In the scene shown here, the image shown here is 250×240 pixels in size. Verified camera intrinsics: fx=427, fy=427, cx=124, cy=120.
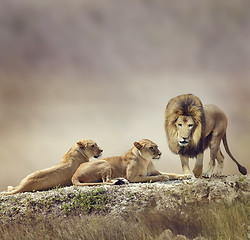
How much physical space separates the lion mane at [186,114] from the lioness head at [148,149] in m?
0.81

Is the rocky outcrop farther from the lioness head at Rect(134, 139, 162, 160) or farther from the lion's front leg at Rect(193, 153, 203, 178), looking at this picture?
the lion's front leg at Rect(193, 153, 203, 178)

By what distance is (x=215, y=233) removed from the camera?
23.7ft

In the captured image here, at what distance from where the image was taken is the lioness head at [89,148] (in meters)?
10.4

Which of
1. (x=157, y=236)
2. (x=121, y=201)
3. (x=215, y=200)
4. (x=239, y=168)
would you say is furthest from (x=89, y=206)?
(x=239, y=168)

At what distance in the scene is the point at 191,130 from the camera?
10641mm

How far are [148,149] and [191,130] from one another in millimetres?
1258

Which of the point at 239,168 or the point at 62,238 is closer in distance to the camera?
the point at 62,238

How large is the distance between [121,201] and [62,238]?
154 cm

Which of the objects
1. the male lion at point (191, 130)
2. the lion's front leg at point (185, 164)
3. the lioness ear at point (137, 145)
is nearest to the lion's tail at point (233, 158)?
the male lion at point (191, 130)

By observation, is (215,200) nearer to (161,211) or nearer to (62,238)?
(161,211)

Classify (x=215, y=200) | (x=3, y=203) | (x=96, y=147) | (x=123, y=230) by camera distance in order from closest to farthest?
(x=123, y=230) → (x=215, y=200) → (x=3, y=203) → (x=96, y=147)

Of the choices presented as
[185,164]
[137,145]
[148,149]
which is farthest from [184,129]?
[137,145]

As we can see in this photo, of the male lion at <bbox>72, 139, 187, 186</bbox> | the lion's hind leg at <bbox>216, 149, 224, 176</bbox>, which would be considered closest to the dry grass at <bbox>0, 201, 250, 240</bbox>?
the male lion at <bbox>72, 139, 187, 186</bbox>

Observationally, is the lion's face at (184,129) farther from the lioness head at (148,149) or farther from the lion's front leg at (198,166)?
the lioness head at (148,149)
